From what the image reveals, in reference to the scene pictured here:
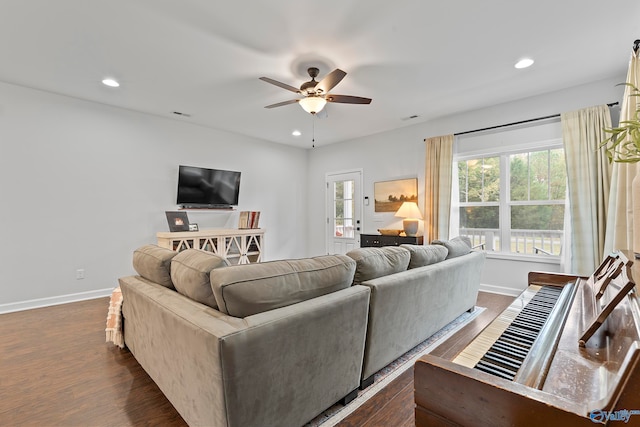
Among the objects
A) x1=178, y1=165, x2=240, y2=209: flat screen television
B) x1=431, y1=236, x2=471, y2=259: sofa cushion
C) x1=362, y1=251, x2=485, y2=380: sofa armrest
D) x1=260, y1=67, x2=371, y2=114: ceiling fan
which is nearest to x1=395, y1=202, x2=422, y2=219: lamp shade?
x1=431, y1=236, x2=471, y2=259: sofa cushion

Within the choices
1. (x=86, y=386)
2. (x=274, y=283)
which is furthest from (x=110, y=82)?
(x=274, y=283)

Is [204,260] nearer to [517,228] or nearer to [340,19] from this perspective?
[340,19]

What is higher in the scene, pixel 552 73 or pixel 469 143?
pixel 552 73

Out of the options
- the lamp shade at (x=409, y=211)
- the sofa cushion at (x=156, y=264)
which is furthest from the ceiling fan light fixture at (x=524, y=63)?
the sofa cushion at (x=156, y=264)

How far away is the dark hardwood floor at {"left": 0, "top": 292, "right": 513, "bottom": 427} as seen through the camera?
5.25ft

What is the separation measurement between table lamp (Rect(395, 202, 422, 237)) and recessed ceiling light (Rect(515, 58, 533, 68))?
2.23 meters

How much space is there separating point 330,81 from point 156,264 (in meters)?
2.09

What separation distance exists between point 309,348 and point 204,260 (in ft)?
2.27

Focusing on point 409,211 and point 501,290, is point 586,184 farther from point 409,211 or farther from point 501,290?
point 409,211

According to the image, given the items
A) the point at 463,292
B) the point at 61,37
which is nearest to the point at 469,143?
the point at 463,292

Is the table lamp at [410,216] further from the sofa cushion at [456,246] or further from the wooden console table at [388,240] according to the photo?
the sofa cushion at [456,246]

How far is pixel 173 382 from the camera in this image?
1.48 metres

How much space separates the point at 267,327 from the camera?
3.93 ft

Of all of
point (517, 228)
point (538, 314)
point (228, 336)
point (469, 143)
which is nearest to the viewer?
point (228, 336)
